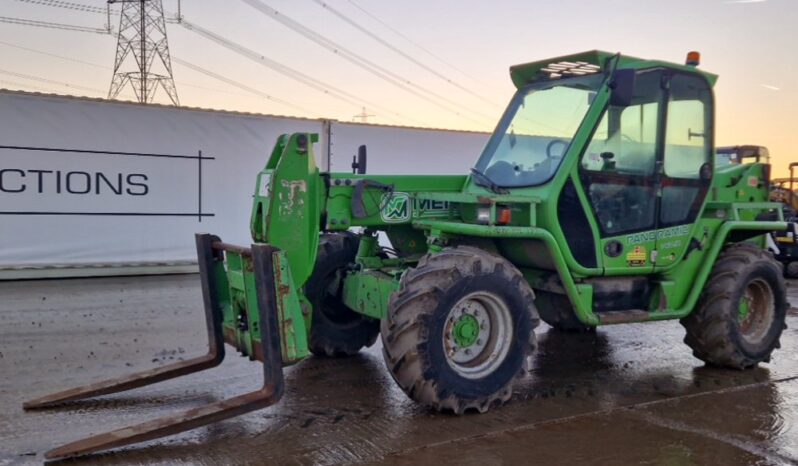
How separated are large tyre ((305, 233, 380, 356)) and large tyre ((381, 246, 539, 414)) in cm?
139

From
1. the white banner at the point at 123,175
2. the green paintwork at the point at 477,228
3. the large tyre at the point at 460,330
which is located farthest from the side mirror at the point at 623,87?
the white banner at the point at 123,175

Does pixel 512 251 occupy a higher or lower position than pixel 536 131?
lower

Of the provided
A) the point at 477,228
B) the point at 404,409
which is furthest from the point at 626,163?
the point at 404,409

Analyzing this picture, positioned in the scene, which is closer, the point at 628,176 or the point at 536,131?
the point at 628,176

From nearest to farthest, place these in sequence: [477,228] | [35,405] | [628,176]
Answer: [35,405] → [477,228] → [628,176]

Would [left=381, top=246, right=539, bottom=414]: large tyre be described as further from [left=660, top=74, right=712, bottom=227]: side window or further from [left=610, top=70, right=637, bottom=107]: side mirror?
[left=660, top=74, right=712, bottom=227]: side window

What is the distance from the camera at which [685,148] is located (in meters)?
6.09

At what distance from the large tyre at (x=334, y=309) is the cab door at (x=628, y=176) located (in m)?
2.03

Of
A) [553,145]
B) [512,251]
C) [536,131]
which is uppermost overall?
[536,131]

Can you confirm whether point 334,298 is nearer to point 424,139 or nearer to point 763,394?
point 763,394

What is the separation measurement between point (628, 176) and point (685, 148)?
0.74 m

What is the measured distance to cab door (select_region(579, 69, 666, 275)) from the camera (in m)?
5.55

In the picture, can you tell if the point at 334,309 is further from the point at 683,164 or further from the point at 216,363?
the point at 683,164

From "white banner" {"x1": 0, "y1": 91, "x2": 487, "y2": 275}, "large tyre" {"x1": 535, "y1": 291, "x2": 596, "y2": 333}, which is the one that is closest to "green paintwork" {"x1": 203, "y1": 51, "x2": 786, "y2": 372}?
"large tyre" {"x1": 535, "y1": 291, "x2": 596, "y2": 333}
